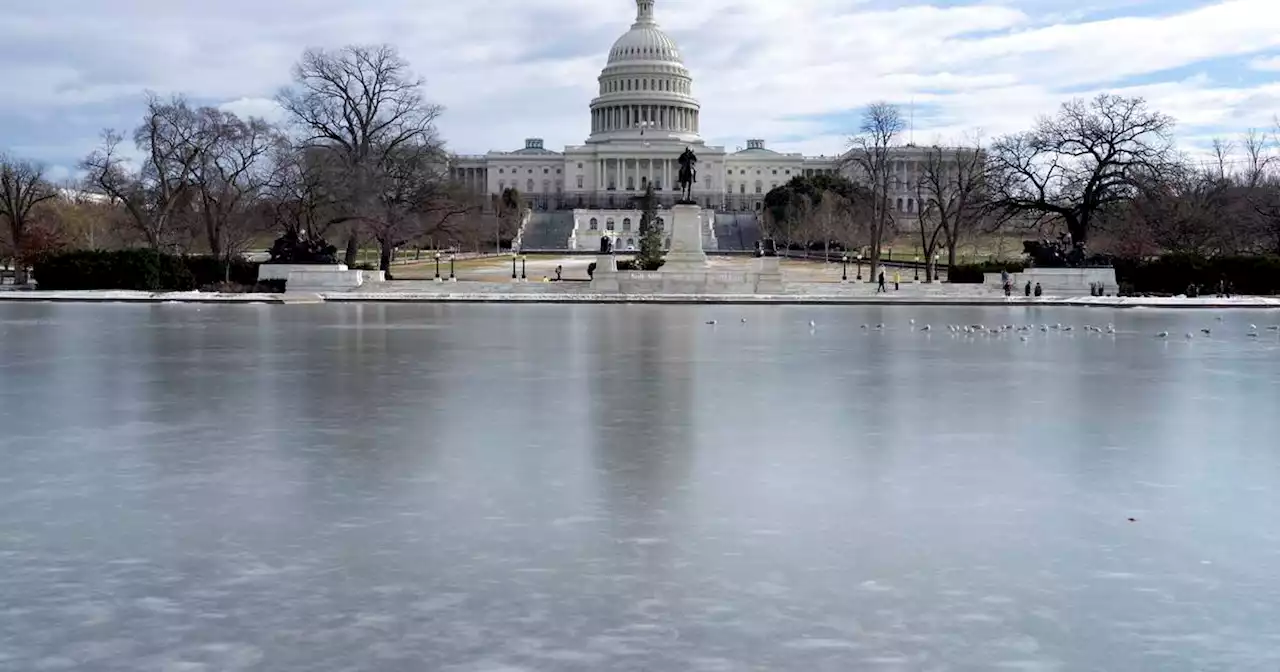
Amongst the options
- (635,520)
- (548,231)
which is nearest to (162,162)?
(635,520)

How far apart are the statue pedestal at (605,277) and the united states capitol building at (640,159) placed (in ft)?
298

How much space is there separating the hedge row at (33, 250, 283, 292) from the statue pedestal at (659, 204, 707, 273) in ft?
51.7

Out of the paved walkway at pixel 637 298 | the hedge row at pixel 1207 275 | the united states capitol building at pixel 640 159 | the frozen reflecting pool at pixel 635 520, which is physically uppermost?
the united states capitol building at pixel 640 159

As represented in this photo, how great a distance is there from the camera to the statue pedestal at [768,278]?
149 ft

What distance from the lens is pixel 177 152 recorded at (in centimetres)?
5122

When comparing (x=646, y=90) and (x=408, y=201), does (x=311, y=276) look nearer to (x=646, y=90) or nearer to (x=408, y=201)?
(x=408, y=201)

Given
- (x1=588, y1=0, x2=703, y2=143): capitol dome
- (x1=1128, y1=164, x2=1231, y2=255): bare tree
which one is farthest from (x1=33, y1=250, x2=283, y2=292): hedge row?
(x1=588, y1=0, x2=703, y2=143): capitol dome

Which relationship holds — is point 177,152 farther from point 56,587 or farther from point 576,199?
point 576,199

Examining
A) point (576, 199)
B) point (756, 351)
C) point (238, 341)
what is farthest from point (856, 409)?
point (576, 199)

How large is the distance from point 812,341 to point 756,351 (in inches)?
109

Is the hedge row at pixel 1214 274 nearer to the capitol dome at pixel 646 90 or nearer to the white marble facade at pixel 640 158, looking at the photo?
the white marble facade at pixel 640 158

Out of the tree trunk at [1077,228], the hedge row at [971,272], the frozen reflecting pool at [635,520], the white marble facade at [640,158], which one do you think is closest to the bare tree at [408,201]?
the hedge row at [971,272]

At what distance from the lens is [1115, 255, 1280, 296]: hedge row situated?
44.2m

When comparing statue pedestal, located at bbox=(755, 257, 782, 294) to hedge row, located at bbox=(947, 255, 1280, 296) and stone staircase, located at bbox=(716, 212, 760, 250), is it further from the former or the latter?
stone staircase, located at bbox=(716, 212, 760, 250)
